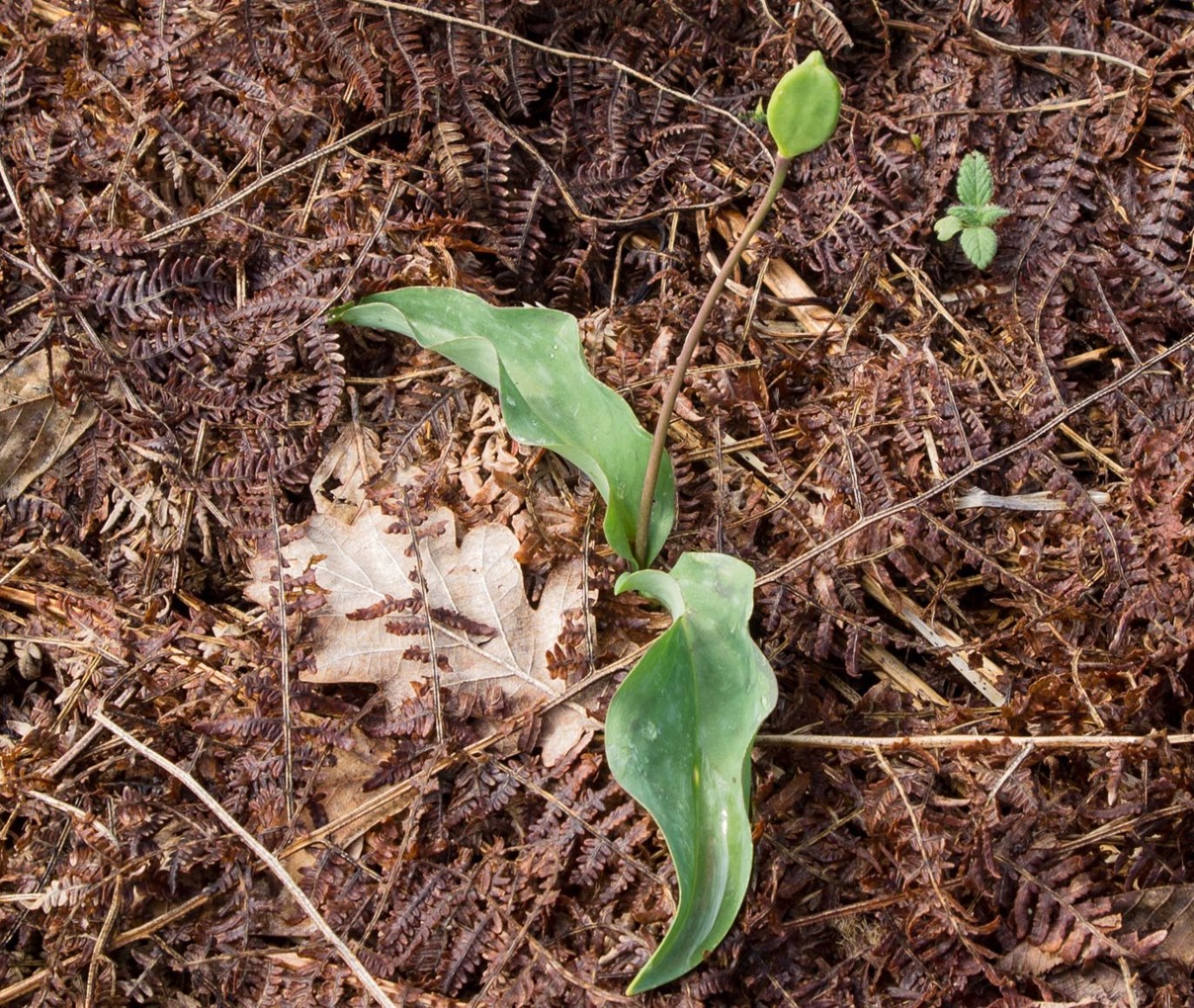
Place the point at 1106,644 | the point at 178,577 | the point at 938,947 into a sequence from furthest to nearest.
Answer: the point at 178,577
the point at 1106,644
the point at 938,947

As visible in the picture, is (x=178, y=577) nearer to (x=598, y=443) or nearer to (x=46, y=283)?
(x=46, y=283)

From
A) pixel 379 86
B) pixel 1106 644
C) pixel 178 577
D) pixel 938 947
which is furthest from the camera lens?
pixel 379 86

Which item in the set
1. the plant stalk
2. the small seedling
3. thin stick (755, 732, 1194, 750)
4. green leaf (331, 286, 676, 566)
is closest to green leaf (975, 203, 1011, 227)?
the small seedling

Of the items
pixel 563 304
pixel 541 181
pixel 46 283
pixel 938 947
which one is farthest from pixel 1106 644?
pixel 46 283

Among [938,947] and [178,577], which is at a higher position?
[178,577]

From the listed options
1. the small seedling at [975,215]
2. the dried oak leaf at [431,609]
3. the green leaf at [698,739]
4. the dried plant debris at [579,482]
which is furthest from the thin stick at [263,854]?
the small seedling at [975,215]

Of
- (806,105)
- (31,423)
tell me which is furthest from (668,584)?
(31,423)

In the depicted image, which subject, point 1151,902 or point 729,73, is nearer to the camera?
point 1151,902

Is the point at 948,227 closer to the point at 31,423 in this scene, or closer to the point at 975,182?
the point at 975,182
